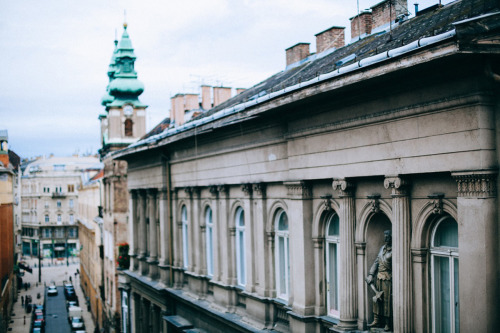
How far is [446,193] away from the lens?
1069cm

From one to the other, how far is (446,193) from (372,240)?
273 cm

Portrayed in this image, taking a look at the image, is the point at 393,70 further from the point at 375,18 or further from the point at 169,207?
the point at 169,207

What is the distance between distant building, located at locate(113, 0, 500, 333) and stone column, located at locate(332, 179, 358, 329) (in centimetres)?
3

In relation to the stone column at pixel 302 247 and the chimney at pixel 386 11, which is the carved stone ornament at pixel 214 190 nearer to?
the stone column at pixel 302 247

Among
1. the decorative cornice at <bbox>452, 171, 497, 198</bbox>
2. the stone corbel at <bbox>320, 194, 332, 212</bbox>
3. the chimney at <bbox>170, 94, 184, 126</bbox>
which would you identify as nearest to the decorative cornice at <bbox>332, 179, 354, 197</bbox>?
the stone corbel at <bbox>320, 194, 332, 212</bbox>

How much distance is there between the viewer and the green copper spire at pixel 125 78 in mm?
44875

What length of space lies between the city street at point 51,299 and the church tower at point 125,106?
69.0 ft

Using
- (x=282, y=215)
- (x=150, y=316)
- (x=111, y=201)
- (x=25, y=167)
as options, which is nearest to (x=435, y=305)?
(x=282, y=215)

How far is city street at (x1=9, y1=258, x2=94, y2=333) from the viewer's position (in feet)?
190

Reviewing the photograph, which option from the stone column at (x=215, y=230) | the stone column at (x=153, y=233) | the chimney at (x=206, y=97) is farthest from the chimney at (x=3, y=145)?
the stone column at (x=215, y=230)

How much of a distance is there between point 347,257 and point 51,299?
226ft

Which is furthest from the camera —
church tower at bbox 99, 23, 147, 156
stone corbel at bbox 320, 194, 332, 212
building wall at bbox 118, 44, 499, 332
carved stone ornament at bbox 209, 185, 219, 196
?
church tower at bbox 99, 23, 147, 156

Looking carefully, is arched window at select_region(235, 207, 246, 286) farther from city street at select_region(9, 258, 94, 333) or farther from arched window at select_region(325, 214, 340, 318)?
city street at select_region(9, 258, 94, 333)

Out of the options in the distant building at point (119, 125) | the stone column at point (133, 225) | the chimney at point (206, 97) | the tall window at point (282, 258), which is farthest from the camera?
the distant building at point (119, 125)
